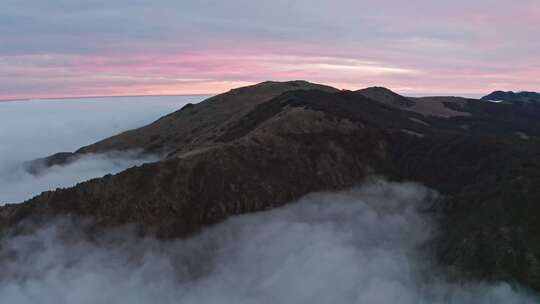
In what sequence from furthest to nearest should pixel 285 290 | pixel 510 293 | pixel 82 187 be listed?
1. pixel 82 187
2. pixel 285 290
3. pixel 510 293

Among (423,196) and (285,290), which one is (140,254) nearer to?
(285,290)

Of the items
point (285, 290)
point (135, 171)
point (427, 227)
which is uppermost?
point (135, 171)

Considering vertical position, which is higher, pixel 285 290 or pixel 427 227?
pixel 427 227

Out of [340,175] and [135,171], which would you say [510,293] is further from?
[135,171]

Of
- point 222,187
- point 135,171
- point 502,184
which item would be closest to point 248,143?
point 222,187

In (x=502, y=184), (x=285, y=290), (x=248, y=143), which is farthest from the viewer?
(x=248, y=143)

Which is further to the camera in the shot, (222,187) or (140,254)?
(222,187)

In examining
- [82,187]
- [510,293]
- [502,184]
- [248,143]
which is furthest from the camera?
[248,143]

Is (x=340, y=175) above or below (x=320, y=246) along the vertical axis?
above

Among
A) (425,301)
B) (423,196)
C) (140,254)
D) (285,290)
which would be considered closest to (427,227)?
(423,196)
